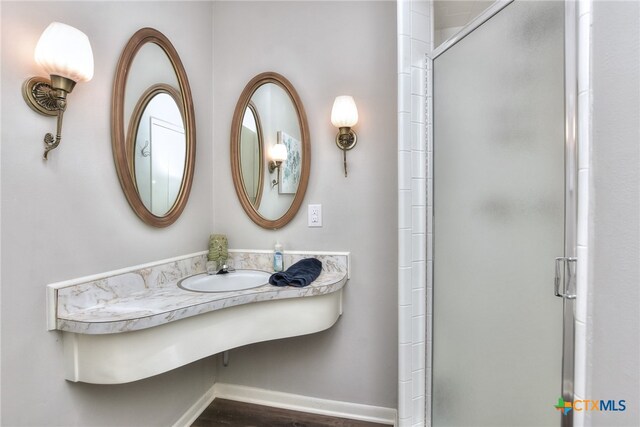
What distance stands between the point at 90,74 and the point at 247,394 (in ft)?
5.92

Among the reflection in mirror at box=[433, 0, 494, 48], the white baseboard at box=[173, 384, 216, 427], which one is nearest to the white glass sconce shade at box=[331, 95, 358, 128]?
the reflection in mirror at box=[433, 0, 494, 48]

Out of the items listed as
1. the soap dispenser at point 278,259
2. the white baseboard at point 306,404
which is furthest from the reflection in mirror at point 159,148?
the white baseboard at point 306,404

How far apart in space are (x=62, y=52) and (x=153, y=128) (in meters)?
0.51

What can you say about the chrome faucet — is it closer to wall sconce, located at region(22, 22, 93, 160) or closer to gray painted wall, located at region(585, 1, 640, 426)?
wall sconce, located at region(22, 22, 93, 160)

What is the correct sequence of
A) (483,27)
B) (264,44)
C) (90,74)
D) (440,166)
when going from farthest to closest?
(264,44) < (440,166) < (483,27) < (90,74)

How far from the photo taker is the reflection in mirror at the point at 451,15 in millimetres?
1243

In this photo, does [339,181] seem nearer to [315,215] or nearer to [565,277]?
[315,215]

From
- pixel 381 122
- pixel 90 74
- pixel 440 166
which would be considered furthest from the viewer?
pixel 381 122

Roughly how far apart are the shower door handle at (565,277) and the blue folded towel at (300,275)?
954 mm

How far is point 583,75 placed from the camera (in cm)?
69

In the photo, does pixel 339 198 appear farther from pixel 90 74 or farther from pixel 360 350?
pixel 90 74

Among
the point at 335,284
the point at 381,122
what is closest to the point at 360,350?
the point at 335,284

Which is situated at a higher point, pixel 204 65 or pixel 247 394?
pixel 204 65

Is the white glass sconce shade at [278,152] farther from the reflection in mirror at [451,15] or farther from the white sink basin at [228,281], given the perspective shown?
the reflection in mirror at [451,15]
